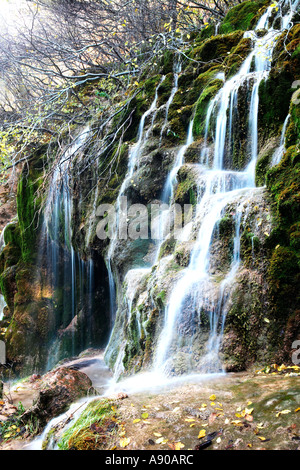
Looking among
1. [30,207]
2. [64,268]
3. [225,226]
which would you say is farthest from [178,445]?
[30,207]

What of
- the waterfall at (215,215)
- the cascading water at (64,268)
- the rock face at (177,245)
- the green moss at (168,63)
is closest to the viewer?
the rock face at (177,245)

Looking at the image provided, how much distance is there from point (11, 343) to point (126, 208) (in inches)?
255

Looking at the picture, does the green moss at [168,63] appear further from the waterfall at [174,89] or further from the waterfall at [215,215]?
the waterfall at [215,215]

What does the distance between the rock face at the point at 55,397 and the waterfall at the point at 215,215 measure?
110 cm

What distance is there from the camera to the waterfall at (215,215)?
172 inches

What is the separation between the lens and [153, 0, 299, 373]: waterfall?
172 inches

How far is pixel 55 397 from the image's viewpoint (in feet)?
13.4

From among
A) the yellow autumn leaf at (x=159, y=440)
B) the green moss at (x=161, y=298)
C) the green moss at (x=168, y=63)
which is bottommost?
the yellow autumn leaf at (x=159, y=440)

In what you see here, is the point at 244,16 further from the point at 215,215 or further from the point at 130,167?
the point at 215,215

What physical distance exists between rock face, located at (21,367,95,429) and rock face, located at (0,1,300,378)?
0.08 feet

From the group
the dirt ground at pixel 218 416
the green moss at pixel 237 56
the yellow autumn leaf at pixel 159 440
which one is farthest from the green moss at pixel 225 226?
the green moss at pixel 237 56

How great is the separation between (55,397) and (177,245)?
122 inches

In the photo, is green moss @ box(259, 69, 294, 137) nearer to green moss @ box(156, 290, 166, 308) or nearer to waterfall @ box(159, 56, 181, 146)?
waterfall @ box(159, 56, 181, 146)
